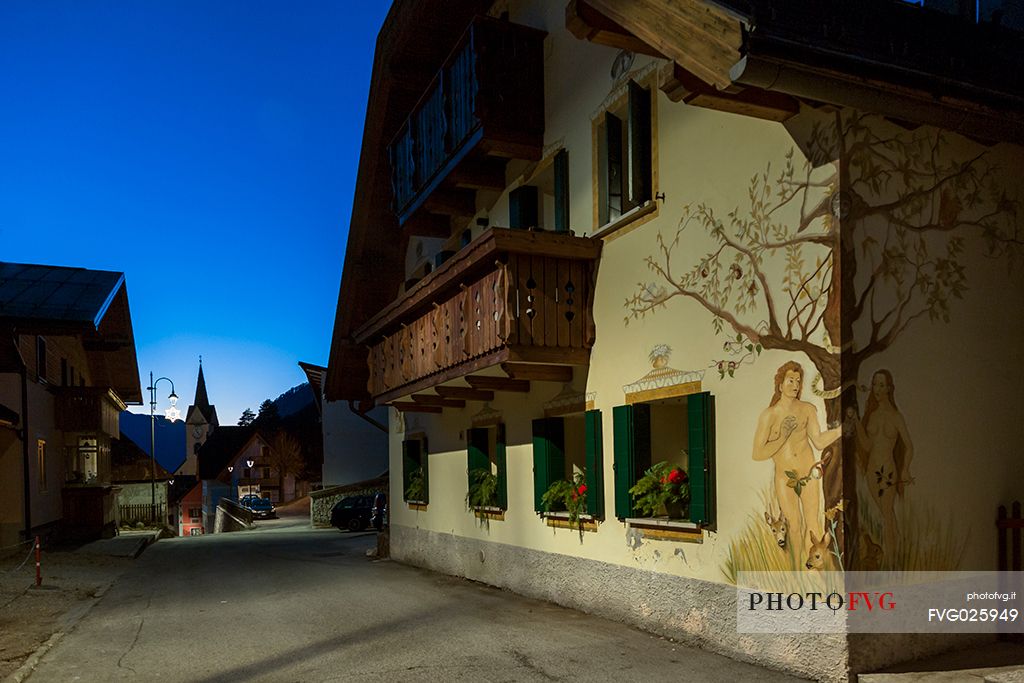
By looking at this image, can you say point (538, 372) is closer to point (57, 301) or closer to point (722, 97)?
point (722, 97)

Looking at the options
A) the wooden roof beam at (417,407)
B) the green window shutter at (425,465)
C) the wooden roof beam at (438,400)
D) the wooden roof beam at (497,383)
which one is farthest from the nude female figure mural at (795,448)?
the green window shutter at (425,465)

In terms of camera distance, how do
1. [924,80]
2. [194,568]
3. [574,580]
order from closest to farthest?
[924,80]
[574,580]
[194,568]

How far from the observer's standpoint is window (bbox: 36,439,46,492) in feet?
83.3

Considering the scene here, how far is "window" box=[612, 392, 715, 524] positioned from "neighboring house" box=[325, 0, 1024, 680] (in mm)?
34

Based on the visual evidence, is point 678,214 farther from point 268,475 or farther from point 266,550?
point 268,475

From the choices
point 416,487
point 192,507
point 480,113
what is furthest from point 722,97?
point 192,507

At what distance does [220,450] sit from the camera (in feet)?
268

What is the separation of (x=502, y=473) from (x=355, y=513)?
72.8 feet

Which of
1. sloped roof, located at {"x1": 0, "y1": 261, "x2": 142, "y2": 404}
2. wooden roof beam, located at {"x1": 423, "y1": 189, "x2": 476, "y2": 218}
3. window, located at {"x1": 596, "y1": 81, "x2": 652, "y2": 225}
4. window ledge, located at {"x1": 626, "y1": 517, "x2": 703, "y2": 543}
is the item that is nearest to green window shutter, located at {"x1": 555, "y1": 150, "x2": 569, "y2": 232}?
window, located at {"x1": 596, "y1": 81, "x2": 652, "y2": 225}

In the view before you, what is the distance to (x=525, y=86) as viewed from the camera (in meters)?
12.4

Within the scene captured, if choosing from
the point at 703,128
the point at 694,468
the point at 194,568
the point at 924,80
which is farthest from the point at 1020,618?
the point at 194,568

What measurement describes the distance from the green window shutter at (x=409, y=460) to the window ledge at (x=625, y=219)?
8504 mm

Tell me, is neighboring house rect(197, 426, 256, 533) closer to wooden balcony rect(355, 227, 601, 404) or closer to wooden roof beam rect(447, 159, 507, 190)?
wooden roof beam rect(447, 159, 507, 190)

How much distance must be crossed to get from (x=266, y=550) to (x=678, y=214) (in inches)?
755
